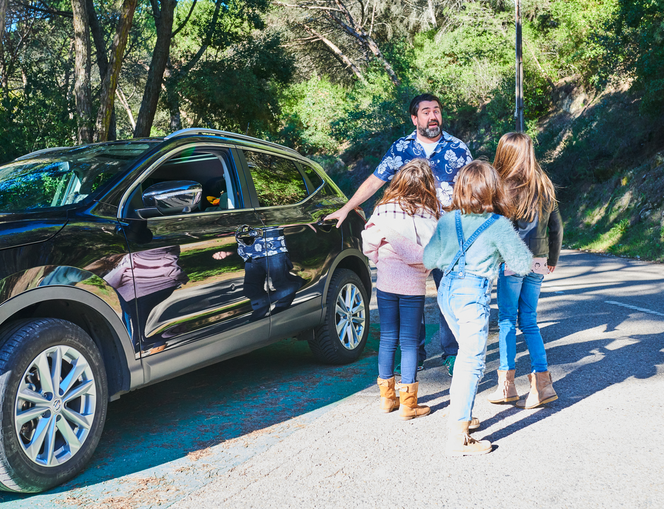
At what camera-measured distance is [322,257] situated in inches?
217

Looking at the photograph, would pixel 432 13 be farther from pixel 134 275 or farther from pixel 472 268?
pixel 134 275

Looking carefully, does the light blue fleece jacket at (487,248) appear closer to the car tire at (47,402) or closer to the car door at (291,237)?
the car door at (291,237)

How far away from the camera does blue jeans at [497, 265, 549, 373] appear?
15.1ft

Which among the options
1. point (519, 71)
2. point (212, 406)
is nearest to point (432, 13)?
point (519, 71)

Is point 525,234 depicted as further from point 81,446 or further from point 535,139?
point 535,139

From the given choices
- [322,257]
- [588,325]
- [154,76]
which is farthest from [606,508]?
[154,76]

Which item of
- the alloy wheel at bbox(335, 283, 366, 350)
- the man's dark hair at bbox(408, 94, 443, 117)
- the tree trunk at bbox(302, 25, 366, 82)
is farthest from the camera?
the tree trunk at bbox(302, 25, 366, 82)

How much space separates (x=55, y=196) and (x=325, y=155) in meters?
34.8

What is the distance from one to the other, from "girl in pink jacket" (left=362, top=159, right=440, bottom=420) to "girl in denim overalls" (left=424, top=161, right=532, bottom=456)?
0.45 m

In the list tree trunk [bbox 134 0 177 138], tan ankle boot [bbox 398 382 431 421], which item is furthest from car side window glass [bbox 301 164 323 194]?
tree trunk [bbox 134 0 177 138]

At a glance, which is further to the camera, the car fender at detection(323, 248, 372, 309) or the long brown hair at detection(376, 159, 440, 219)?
the car fender at detection(323, 248, 372, 309)

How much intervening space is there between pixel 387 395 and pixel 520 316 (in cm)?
110

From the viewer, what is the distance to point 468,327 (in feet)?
12.6

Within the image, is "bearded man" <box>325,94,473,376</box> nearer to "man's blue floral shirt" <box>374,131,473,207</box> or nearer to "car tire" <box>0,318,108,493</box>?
"man's blue floral shirt" <box>374,131,473,207</box>
